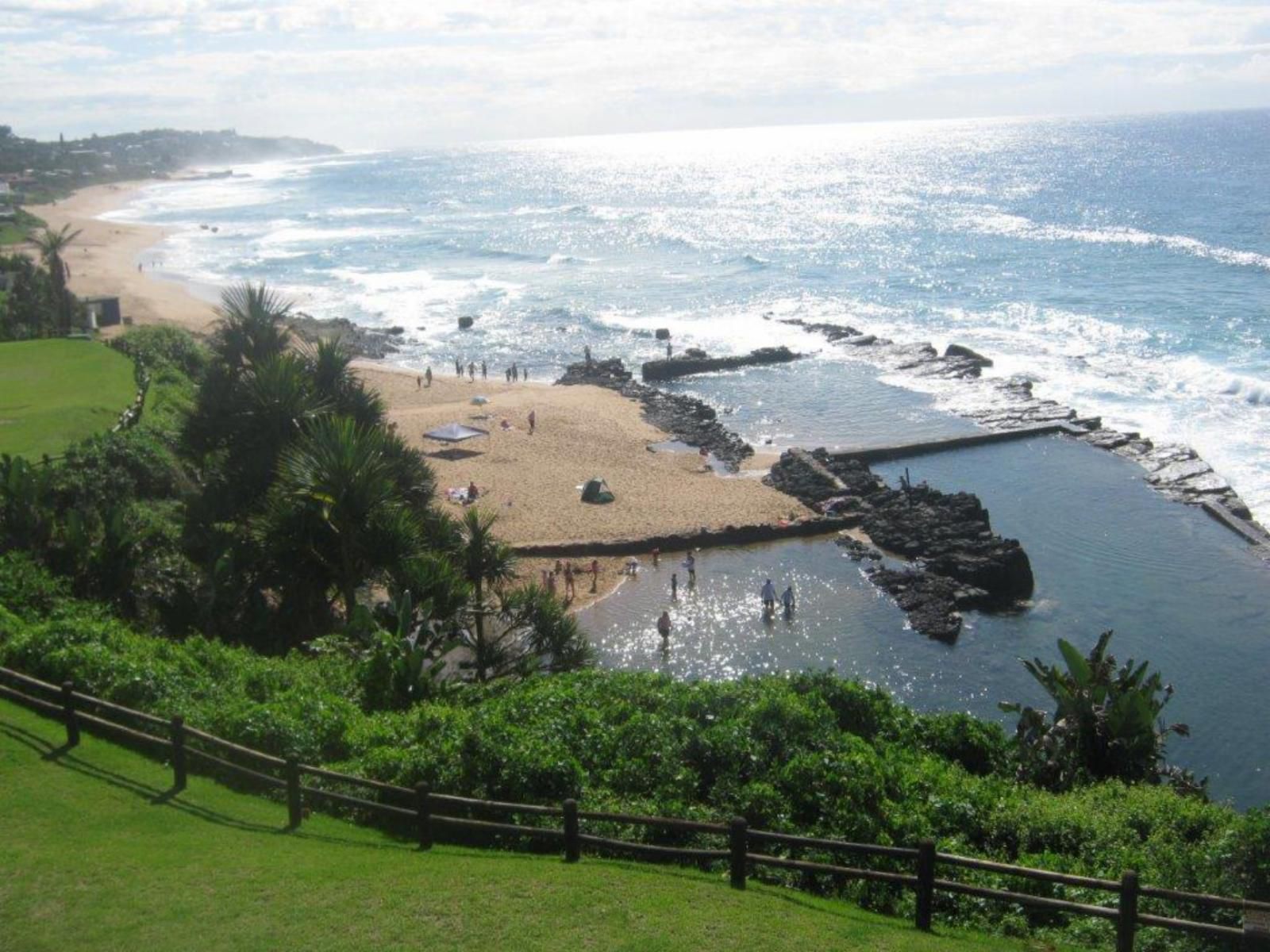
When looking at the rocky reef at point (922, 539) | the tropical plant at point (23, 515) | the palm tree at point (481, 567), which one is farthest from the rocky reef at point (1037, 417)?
the tropical plant at point (23, 515)

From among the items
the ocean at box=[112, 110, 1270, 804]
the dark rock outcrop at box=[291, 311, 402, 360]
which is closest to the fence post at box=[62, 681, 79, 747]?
the ocean at box=[112, 110, 1270, 804]

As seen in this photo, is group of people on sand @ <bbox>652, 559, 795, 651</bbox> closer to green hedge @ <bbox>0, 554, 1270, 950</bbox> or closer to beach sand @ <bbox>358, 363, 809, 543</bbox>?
beach sand @ <bbox>358, 363, 809, 543</bbox>

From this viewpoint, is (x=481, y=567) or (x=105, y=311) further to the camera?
(x=105, y=311)

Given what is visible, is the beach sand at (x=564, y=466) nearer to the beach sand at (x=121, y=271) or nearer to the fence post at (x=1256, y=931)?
the beach sand at (x=121, y=271)

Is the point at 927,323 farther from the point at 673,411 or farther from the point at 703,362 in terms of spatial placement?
the point at 673,411

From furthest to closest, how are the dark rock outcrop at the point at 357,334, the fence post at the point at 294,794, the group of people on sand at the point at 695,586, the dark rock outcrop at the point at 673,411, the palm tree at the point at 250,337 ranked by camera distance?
1. the dark rock outcrop at the point at 357,334
2. the dark rock outcrop at the point at 673,411
3. the group of people on sand at the point at 695,586
4. the palm tree at the point at 250,337
5. the fence post at the point at 294,794

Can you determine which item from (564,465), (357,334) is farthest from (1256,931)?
(357,334)
